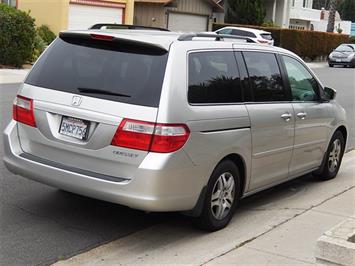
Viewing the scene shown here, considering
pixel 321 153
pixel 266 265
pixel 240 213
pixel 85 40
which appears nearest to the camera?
pixel 266 265

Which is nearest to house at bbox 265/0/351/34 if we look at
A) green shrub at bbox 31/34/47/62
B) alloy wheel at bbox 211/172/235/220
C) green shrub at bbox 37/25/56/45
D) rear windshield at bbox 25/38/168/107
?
green shrub at bbox 37/25/56/45

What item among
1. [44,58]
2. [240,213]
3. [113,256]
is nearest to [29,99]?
[44,58]

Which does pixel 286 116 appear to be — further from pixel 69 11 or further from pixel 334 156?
pixel 69 11

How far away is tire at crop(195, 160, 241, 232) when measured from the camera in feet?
17.2

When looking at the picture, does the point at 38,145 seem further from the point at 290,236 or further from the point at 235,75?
the point at 290,236

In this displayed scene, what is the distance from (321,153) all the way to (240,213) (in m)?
1.59

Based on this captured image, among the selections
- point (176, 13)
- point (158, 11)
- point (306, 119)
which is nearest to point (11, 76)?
point (306, 119)

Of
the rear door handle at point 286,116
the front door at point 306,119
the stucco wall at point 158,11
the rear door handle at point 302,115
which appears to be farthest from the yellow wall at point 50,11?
the rear door handle at point 286,116

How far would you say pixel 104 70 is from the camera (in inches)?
201

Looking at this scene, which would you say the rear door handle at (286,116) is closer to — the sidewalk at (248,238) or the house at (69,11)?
the sidewalk at (248,238)

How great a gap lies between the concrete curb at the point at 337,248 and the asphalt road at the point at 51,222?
5.97 ft

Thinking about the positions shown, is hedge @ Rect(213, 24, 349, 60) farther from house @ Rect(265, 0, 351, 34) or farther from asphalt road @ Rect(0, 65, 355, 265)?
asphalt road @ Rect(0, 65, 355, 265)

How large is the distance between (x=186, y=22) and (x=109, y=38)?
109 ft

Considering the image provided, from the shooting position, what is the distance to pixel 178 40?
17.0ft
